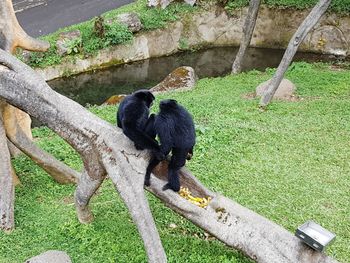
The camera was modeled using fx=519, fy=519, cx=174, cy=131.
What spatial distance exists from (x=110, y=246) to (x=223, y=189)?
208 centimetres

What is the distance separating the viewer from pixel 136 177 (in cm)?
579

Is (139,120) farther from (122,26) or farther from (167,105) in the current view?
(122,26)

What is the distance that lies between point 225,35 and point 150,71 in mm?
2981

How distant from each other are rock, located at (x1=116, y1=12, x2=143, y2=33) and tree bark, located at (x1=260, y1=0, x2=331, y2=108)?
5694mm

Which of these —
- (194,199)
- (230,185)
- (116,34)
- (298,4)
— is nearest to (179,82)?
(116,34)

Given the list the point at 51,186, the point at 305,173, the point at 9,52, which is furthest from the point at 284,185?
the point at 9,52

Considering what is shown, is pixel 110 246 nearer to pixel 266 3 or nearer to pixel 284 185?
pixel 284 185

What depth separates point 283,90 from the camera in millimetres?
11992

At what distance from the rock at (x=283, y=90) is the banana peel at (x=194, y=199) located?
6249 mm

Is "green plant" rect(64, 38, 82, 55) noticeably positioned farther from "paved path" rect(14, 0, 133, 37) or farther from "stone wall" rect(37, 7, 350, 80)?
"paved path" rect(14, 0, 133, 37)

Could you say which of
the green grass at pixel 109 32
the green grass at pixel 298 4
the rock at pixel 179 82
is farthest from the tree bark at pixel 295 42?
the green grass at pixel 109 32

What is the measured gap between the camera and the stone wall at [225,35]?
15648 millimetres

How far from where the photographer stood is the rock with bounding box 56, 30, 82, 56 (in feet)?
46.9

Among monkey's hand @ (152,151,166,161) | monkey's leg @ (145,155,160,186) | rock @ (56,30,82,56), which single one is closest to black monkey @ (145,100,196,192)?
monkey's hand @ (152,151,166,161)
